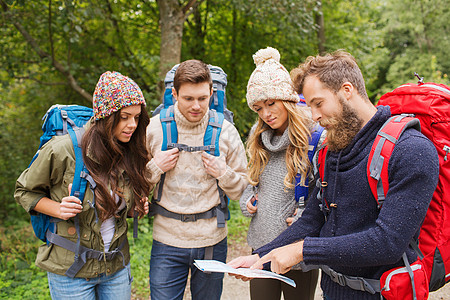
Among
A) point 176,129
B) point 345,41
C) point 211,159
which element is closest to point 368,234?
point 211,159

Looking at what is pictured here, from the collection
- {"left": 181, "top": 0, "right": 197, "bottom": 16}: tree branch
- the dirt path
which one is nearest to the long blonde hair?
the dirt path

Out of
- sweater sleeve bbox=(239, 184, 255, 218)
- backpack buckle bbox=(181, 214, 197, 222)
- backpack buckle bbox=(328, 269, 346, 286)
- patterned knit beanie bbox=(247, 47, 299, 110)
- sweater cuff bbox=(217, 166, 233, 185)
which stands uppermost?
patterned knit beanie bbox=(247, 47, 299, 110)

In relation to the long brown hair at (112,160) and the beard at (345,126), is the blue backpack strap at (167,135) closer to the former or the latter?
the long brown hair at (112,160)

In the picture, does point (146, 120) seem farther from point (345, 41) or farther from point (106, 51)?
point (345, 41)

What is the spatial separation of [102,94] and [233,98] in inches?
239

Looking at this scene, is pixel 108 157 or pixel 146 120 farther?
pixel 146 120

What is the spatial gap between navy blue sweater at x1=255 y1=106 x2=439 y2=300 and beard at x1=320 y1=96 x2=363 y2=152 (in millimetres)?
39

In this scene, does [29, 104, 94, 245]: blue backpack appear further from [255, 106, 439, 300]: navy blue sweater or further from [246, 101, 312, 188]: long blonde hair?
[255, 106, 439, 300]: navy blue sweater

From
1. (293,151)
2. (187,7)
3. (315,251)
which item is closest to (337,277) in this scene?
(315,251)

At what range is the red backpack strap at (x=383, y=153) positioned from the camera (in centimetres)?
149

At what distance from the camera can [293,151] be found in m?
2.46

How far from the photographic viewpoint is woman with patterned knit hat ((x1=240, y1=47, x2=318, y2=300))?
2.43 meters

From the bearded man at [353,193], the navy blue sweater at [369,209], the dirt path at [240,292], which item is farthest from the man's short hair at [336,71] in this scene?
the dirt path at [240,292]

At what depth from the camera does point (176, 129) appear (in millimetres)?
2689
